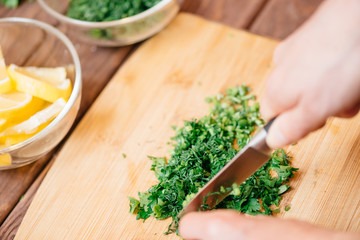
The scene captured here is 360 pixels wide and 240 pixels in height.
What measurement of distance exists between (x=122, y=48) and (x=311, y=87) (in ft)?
4.45

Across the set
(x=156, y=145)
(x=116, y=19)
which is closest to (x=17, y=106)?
(x=156, y=145)

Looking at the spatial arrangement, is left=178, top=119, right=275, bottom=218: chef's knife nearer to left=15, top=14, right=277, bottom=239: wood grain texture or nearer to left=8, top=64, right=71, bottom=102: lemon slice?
left=15, top=14, right=277, bottom=239: wood grain texture

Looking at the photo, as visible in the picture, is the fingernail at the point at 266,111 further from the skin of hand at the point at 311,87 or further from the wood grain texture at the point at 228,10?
the wood grain texture at the point at 228,10

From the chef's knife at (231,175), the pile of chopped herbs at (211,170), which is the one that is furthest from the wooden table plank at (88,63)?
the chef's knife at (231,175)

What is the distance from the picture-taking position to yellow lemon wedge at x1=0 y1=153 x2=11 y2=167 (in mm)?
1662

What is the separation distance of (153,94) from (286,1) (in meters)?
0.99

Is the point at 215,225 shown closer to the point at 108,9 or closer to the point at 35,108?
the point at 35,108

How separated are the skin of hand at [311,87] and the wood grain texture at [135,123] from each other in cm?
53

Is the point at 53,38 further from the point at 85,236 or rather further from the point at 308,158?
the point at 308,158

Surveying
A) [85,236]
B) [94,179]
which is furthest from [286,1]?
[85,236]

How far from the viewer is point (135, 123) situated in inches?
74.7

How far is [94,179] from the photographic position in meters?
1.76

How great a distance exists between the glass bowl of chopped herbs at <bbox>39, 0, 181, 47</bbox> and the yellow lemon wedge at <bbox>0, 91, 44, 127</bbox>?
49 cm

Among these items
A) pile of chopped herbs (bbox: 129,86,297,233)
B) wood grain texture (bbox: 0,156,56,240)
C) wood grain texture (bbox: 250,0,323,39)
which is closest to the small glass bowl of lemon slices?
wood grain texture (bbox: 0,156,56,240)
